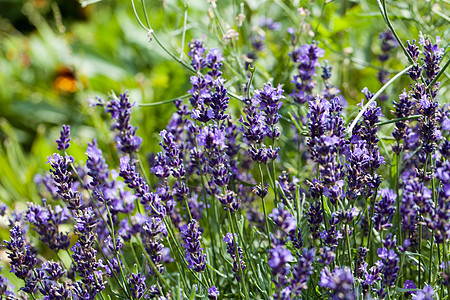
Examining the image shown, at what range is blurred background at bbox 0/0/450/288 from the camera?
1.94 metres

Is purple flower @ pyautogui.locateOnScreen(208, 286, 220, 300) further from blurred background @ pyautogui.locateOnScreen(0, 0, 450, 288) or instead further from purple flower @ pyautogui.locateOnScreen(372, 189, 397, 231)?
blurred background @ pyautogui.locateOnScreen(0, 0, 450, 288)

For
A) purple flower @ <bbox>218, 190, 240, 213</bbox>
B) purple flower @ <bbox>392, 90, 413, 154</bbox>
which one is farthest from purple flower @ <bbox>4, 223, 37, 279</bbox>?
purple flower @ <bbox>392, 90, 413, 154</bbox>

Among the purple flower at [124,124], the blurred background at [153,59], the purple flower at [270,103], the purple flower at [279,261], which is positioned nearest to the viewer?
the purple flower at [279,261]

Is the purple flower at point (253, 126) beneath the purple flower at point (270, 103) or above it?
beneath

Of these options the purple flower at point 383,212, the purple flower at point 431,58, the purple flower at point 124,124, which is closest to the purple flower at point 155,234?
the purple flower at point 124,124

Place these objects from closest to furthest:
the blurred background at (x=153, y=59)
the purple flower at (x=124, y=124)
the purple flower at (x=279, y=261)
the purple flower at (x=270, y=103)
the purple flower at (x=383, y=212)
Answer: the purple flower at (x=279, y=261) < the purple flower at (x=383, y=212) < the purple flower at (x=270, y=103) < the purple flower at (x=124, y=124) < the blurred background at (x=153, y=59)

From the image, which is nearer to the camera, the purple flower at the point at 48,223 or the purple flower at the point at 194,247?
the purple flower at the point at 194,247

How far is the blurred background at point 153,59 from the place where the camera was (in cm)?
194

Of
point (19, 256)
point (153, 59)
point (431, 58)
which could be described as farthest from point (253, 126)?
point (153, 59)

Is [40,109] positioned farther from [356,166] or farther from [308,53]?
[356,166]

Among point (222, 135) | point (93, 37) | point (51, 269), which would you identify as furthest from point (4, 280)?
point (93, 37)

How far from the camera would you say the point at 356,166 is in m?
1.06

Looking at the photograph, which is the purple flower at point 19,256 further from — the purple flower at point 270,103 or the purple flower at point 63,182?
the purple flower at point 270,103

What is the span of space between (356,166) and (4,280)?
0.95 meters
